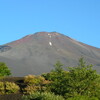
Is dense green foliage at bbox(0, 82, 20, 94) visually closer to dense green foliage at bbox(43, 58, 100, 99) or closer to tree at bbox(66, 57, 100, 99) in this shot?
dense green foliage at bbox(43, 58, 100, 99)

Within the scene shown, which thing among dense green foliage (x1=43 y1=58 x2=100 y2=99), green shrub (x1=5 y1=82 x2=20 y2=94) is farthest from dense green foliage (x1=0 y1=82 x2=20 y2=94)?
dense green foliage (x1=43 y1=58 x2=100 y2=99)

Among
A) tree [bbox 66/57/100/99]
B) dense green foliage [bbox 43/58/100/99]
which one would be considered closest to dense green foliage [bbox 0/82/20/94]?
dense green foliage [bbox 43/58/100/99]

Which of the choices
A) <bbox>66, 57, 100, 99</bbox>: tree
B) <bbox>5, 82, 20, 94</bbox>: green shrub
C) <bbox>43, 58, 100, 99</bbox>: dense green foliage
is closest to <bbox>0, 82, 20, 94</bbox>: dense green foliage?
<bbox>5, 82, 20, 94</bbox>: green shrub

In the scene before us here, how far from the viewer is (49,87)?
3175 centimetres

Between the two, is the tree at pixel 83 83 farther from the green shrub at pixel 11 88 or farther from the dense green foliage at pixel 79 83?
the green shrub at pixel 11 88

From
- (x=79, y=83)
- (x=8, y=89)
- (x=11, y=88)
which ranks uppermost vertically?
(x=79, y=83)

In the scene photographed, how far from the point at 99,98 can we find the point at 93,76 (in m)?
2.39

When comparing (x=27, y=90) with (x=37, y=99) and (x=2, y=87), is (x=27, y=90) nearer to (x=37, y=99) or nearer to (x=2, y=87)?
(x=2, y=87)

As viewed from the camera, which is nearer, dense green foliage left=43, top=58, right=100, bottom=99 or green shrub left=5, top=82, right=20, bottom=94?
dense green foliage left=43, top=58, right=100, bottom=99

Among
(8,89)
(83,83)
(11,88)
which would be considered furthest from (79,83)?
(11,88)

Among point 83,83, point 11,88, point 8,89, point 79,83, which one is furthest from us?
point 11,88

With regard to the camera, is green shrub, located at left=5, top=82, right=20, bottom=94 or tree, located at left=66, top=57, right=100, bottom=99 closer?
tree, located at left=66, top=57, right=100, bottom=99

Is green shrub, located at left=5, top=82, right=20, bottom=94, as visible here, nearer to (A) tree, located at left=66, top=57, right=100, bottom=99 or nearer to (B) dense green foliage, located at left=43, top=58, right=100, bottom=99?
(B) dense green foliage, located at left=43, top=58, right=100, bottom=99

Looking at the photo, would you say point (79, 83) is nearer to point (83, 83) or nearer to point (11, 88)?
point (83, 83)
